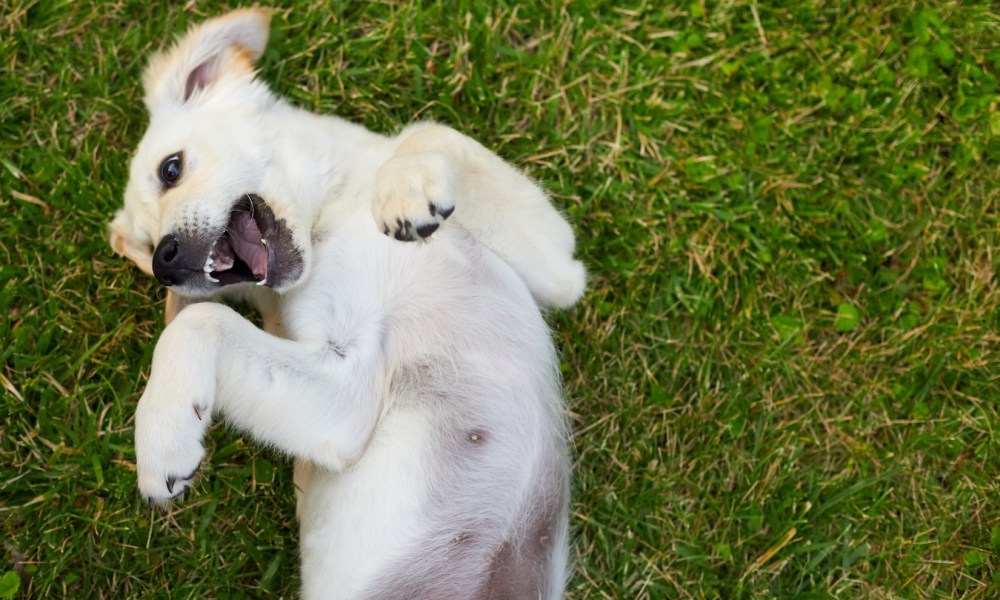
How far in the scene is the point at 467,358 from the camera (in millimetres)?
2740

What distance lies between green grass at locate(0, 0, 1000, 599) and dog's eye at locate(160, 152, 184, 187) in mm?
863

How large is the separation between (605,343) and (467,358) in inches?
41.3

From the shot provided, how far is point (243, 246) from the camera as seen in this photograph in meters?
2.83

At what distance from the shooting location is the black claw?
2.49 meters

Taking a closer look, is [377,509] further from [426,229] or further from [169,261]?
[169,261]

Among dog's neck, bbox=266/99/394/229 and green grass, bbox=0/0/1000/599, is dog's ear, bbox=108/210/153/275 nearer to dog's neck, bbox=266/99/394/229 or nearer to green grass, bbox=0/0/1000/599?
green grass, bbox=0/0/1000/599

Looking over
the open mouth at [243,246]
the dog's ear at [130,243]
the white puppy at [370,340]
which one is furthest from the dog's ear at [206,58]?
the open mouth at [243,246]

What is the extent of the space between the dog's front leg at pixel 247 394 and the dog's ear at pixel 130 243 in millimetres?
810

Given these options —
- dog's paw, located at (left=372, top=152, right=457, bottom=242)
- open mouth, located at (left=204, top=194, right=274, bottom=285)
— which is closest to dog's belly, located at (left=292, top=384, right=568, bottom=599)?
dog's paw, located at (left=372, top=152, right=457, bottom=242)

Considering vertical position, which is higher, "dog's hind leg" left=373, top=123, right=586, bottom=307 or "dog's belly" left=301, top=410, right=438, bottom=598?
"dog's hind leg" left=373, top=123, right=586, bottom=307

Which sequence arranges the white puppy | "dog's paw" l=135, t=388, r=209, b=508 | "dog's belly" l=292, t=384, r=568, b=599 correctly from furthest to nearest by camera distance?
"dog's belly" l=292, t=384, r=568, b=599 → the white puppy → "dog's paw" l=135, t=388, r=209, b=508

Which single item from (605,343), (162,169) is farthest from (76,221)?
(605,343)

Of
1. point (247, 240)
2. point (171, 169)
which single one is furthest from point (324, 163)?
point (171, 169)

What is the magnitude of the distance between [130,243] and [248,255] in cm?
69
